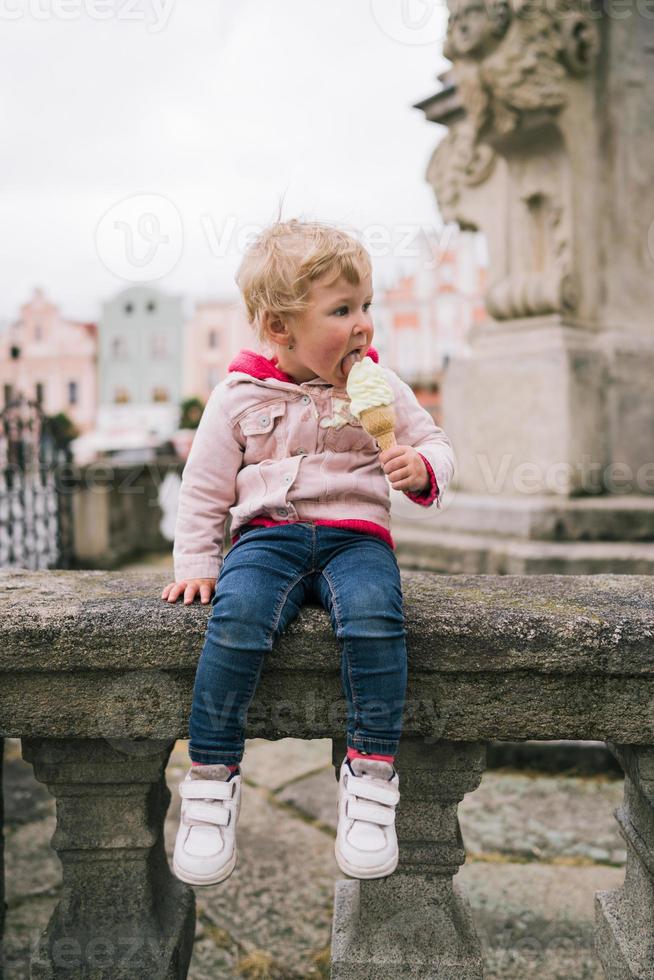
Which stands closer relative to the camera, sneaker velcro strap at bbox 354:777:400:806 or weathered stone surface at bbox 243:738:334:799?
sneaker velcro strap at bbox 354:777:400:806

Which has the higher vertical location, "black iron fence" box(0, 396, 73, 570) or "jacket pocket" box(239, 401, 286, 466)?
"jacket pocket" box(239, 401, 286, 466)

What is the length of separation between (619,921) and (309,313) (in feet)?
4.77

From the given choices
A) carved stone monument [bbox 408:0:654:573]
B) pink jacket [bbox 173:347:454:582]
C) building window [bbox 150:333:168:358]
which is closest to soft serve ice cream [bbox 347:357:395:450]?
pink jacket [bbox 173:347:454:582]

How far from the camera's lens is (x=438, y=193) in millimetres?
4855

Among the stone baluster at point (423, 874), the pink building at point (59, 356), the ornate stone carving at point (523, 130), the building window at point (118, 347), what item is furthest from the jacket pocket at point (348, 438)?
the building window at point (118, 347)

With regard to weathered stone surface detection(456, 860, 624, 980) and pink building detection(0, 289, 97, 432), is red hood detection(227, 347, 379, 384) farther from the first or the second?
pink building detection(0, 289, 97, 432)

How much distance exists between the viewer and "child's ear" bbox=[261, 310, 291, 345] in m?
1.84

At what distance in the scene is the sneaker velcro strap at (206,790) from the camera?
1507 millimetres

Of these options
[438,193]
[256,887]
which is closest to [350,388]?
[256,887]

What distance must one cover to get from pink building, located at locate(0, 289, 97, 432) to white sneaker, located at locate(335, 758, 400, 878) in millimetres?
44230

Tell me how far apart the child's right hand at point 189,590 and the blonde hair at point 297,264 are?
2.00 feet

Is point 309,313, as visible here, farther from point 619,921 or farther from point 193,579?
point 619,921

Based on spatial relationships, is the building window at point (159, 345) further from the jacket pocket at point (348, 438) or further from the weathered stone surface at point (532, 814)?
the jacket pocket at point (348, 438)

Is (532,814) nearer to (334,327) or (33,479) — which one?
(334,327)
